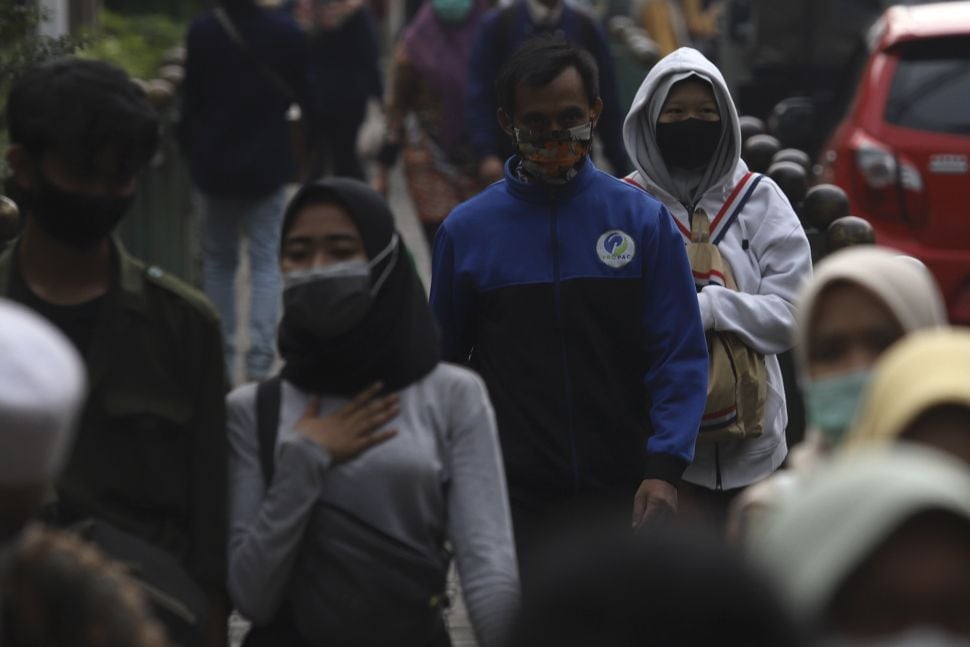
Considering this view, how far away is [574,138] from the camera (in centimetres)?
529

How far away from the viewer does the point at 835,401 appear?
3496 mm

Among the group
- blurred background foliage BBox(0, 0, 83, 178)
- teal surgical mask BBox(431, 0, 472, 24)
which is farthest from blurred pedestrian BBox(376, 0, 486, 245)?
blurred background foliage BBox(0, 0, 83, 178)

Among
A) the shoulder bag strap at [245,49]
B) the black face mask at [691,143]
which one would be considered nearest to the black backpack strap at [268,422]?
the black face mask at [691,143]

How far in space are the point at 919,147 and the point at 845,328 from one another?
654cm

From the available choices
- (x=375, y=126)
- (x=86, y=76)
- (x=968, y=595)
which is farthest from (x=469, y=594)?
(x=375, y=126)

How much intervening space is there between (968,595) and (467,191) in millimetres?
8076

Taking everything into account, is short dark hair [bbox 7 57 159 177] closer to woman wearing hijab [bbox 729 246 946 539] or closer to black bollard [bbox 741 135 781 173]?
woman wearing hijab [bbox 729 246 946 539]

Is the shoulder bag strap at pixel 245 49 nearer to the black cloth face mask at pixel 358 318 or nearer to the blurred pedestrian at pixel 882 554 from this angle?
the black cloth face mask at pixel 358 318

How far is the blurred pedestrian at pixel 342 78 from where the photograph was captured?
45.9 ft

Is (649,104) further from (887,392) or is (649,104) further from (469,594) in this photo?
(887,392)

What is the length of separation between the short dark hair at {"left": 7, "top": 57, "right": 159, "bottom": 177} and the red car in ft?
20.7

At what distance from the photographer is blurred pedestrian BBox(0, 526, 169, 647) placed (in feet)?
9.50

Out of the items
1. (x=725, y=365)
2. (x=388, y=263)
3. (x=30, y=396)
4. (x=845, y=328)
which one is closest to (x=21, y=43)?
(x=725, y=365)

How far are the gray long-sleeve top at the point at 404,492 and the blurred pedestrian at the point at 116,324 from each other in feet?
0.27
